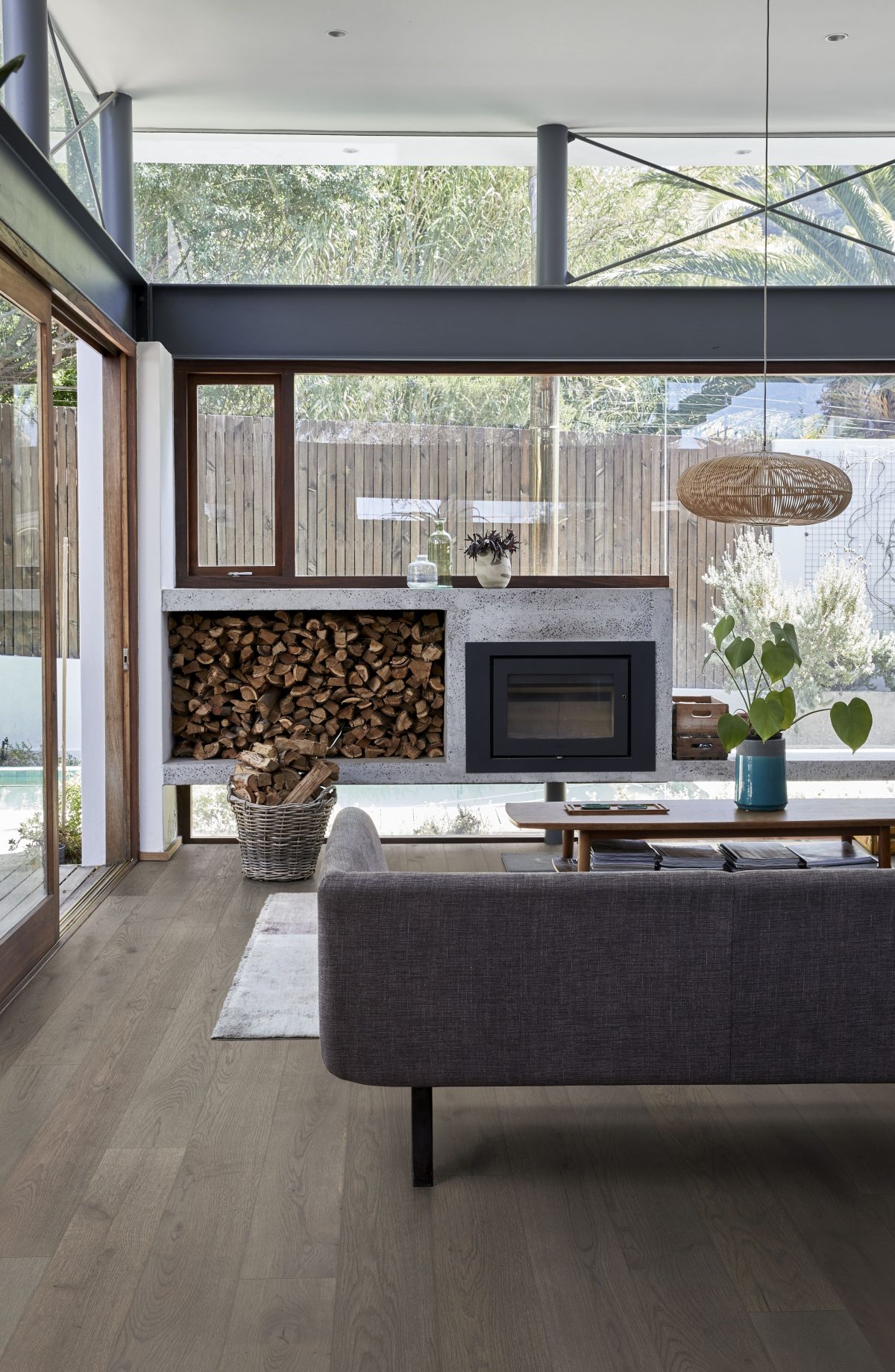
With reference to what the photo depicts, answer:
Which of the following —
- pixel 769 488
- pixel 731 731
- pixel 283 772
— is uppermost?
pixel 769 488

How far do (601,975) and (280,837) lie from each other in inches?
111

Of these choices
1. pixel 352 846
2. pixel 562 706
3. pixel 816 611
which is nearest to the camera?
pixel 352 846

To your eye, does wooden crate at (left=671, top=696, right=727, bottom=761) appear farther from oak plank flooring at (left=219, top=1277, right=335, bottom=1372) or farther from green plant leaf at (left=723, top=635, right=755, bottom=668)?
oak plank flooring at (left=219, top=1277, right=335, bottom=1372)

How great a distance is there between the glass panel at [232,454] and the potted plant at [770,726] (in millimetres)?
2362

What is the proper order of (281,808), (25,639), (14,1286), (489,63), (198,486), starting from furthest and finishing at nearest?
1. (198,486)
2. (281,808)
3. (489,63)
4. (25,639)
5. (14,1286)

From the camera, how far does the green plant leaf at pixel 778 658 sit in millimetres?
4180

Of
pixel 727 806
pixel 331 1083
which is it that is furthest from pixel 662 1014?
pixel 727 806

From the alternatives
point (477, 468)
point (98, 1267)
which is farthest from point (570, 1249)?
point (477, 468)

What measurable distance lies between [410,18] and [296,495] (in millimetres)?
2177

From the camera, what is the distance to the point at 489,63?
4.68 metres

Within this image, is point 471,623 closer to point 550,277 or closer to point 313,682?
point 313,682

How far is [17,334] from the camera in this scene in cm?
366

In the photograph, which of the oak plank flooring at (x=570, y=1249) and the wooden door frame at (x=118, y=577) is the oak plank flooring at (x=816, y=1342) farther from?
the wooden door frame at (x=118, y=577)

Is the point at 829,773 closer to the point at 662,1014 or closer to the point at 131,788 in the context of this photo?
the point at 131,788
